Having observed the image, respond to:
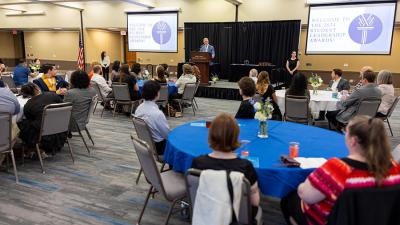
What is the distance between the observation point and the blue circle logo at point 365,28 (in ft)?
28.5

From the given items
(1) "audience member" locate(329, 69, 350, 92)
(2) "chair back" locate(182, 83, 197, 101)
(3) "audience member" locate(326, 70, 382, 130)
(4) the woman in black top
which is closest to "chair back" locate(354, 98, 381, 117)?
(3) "audience member" locate(326, 70, 382, 130)

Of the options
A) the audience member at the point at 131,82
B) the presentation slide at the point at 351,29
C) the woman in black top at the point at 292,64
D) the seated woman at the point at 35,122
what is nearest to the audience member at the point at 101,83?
the audience member at the point at 131,82

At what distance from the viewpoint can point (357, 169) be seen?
1.61 meters

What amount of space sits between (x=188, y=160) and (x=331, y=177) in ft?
3.64

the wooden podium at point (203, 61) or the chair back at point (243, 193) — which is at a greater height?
the wooden podium at point (203, 61)

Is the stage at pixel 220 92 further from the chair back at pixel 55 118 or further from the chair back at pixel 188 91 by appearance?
the chair back at pixel 55 118

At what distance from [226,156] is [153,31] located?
36.7 feet

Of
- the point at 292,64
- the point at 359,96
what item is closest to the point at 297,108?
the point at 359,96

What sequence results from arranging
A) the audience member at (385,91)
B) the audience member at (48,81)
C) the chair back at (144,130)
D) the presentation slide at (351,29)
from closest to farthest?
the chair back at (144,130)
the audience member at (385,91)
the audience member at (48,81)
the presentation slide at (351,29)

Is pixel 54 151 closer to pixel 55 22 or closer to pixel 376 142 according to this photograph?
pixel 376 142

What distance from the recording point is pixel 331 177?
1674 mm

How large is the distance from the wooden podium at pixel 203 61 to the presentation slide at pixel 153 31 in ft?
6.61

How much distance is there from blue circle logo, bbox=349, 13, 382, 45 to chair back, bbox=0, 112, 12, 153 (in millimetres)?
8974

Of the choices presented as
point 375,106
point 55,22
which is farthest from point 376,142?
point 55,22
